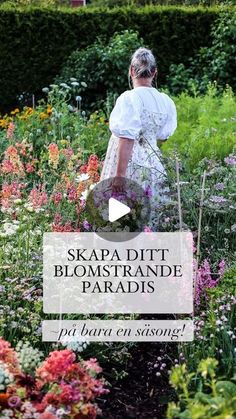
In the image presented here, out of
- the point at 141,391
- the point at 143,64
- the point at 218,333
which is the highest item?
the point at 143,64

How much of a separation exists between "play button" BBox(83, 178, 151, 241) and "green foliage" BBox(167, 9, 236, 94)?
5.46m

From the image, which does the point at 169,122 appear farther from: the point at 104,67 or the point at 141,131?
the point at 104,67

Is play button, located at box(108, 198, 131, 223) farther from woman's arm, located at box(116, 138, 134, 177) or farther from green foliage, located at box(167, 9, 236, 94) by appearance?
green foliage, located at box(167, 9, 236, 94)

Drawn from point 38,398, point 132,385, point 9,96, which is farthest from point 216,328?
point 9,96

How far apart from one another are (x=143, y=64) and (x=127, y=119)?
1.17ft

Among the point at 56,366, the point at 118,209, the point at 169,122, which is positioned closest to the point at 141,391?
the point at 56,366

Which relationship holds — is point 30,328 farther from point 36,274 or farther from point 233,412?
point 233,412

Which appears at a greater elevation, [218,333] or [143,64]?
[143,64]

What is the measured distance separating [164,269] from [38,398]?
124 cm

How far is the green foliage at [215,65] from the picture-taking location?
9898mm

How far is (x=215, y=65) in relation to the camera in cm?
1005

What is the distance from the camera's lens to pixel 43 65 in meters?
10.7

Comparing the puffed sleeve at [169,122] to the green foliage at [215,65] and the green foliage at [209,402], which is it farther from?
the green foliage at [215,65]

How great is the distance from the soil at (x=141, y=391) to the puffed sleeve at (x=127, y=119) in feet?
4.27
